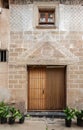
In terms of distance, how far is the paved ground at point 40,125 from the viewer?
29.7 ft

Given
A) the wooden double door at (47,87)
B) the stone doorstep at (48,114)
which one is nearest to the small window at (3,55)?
the wooden double door at (47,87)

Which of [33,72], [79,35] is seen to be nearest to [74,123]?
[33,72]

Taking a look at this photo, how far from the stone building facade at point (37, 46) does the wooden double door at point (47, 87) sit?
325 millimetres

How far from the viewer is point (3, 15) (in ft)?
36.7

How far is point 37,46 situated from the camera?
1107 centimetres

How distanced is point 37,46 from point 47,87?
1.89 m

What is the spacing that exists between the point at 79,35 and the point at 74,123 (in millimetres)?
3814

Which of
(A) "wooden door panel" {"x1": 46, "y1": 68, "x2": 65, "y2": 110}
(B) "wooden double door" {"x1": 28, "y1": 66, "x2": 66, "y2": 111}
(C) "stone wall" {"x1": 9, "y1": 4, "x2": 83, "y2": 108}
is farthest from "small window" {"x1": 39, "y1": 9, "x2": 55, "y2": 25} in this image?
(A) "wooden door panel" {"x1": 46, "y1": 68, "x2": 65, "y2": 110}

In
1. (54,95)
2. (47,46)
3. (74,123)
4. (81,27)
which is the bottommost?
(74,123)

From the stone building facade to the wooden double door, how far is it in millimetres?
325

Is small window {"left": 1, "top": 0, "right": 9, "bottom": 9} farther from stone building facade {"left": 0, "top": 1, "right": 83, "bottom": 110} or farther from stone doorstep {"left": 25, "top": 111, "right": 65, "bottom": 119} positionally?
stone doorstep {"left": 25, "top": 111, "right": 65, "bottom": 119}

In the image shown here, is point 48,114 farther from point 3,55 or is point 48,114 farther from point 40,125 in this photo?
point 3,55

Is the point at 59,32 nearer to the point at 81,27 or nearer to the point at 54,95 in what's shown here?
the point at 81,27

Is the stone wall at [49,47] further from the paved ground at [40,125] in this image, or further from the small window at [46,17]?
the paved ground at [40,125]
